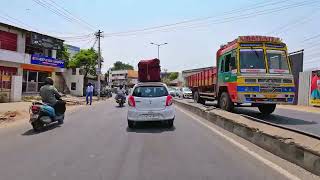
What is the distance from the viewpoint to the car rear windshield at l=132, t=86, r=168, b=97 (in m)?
13.5

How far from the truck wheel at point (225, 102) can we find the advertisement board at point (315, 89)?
15.3m

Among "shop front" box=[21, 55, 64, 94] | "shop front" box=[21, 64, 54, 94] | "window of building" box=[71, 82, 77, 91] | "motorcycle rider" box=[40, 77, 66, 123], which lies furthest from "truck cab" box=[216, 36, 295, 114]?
"window of building" box=[71, 82, 77, 91]

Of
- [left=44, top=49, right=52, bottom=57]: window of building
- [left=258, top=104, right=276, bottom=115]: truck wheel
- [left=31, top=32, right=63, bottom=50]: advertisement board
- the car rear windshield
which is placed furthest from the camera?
[left=44, top=49, right=52, bottom=57]: window of building

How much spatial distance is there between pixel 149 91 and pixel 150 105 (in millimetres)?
605

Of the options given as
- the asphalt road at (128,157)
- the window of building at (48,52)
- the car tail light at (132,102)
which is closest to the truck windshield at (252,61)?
the asphalt road at (128,157)

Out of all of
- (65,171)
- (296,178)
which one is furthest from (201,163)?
(65,171)

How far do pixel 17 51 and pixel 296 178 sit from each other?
31807mm

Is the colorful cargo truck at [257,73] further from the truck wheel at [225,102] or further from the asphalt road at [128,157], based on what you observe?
the asphalt road at [128,157]

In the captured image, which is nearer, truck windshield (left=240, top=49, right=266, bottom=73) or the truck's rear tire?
truck windshield (left=240, top=49, right=266, bottom=73)

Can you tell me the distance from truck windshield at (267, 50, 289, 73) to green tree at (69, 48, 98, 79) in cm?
4209

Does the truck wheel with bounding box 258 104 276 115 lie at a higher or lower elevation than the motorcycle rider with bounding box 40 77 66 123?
lower

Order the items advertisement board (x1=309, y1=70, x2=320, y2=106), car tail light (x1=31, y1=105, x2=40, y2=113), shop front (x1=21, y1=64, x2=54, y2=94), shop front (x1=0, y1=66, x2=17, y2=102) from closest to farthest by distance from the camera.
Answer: car tail light (x1=31, y1=105, x2=40, y2=113) < shop front (x1=0, y1=66, x2=17, y2=102) < advertisement board (x1=309, y1=70, x2=320, y2=106) < shop front (x1=21, y1=64, x2=54, y2=94)

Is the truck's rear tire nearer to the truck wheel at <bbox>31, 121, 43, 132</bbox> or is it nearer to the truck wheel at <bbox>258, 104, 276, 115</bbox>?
the truck wheel at <bbox>258, 104, 276, 115</bbox>

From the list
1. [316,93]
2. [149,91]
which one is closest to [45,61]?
[316,93]
